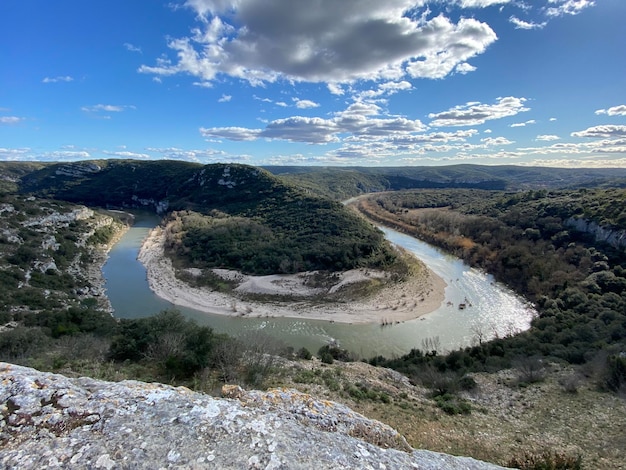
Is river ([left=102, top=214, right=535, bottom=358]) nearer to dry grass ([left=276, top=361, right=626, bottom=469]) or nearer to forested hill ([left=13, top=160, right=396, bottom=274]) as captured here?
forested hill ([left=13, top=160, right=396, bottom=274])

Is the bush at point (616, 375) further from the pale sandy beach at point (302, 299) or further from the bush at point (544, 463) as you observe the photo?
the pale sandy beach at point (302, 299)

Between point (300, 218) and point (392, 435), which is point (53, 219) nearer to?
point (300, 218)

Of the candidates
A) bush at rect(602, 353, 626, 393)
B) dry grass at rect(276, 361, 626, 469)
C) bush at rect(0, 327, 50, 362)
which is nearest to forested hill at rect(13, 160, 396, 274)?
bush at rect(0, 327, 50, 362)

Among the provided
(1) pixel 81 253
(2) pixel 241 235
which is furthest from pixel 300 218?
(1) pixel 81 253

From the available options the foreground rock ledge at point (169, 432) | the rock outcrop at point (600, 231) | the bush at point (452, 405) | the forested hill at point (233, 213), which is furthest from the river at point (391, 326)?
the foreground rock ledge at point (169, 432)

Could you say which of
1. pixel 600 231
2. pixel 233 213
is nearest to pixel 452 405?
pixel 600 231
